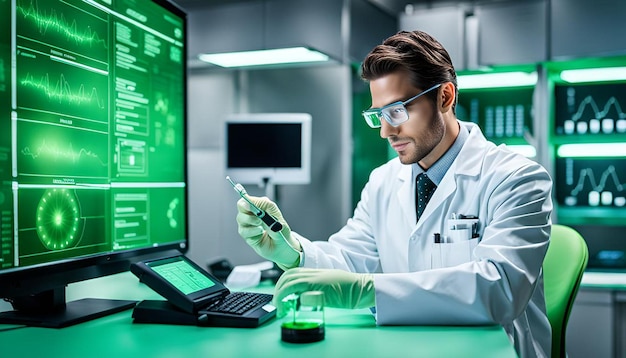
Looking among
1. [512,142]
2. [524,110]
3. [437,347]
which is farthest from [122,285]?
[524,110]

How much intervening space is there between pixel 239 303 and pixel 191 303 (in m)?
0.12

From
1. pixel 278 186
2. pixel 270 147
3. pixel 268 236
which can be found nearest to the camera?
pixel 268 236

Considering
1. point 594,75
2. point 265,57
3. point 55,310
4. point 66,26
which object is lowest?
point 55,310

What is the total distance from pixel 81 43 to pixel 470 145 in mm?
1080

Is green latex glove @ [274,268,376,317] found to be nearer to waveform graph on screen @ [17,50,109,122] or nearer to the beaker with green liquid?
the beaker with green liquid

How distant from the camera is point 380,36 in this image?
372 cm

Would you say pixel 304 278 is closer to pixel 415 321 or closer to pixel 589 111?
pixel 415 321

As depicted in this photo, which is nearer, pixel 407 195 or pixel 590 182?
pixel 407 195

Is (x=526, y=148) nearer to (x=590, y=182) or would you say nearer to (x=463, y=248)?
(x=590, y=182)

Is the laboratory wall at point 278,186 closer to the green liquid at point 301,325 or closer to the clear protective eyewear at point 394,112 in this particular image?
the clear protective eyewear at point 394,112

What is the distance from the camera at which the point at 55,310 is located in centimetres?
142

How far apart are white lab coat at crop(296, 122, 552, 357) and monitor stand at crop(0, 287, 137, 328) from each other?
1.84ft

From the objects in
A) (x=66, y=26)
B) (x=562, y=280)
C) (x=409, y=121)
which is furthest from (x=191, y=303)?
(x=562, y=280)

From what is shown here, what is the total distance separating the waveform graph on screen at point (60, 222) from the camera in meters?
1.25
